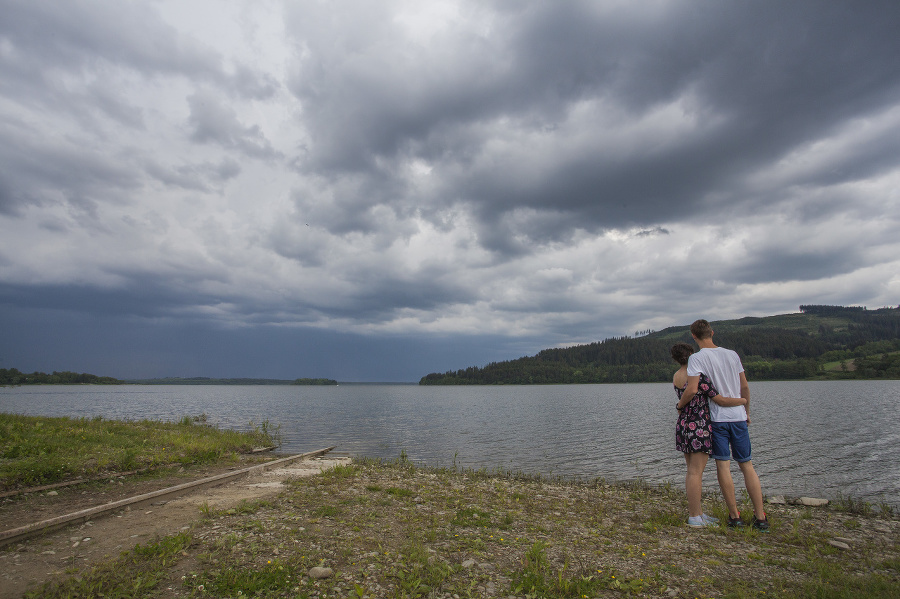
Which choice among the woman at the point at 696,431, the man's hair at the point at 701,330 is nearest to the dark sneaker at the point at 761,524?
the woman at the point at 696,431

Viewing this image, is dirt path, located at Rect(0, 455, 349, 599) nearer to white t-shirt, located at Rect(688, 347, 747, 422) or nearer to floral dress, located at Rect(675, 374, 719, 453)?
floral dress, located at Rect(675, 374, 719, 453)

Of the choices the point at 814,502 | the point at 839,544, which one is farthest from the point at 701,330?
the point at 814,502

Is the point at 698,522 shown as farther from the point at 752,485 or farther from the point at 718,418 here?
the point at 718,418

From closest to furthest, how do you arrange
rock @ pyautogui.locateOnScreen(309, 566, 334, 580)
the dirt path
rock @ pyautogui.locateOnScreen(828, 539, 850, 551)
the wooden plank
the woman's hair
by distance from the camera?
1. rock @ pyautogui.locateOnScreen(309, 566, 334, 580)
2. the dirt path
3. the wooden plank
4. rock @ pyautogui.locateOnScreen(828, 539, 850, 551)
5. the woman's hair

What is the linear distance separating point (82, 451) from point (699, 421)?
64.1ft

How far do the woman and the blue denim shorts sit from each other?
0.50 feet

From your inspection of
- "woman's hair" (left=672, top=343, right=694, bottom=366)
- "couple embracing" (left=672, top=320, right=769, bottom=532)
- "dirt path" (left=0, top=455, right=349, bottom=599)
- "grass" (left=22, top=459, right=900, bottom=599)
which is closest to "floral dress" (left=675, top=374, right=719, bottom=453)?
"couple embracing" (left=672, top=320, right=769, bottom=532)

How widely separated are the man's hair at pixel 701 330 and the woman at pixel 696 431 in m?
0.61

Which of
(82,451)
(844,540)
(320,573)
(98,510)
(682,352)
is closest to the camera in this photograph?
(320,573)

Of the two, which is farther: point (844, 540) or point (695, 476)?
point (695, 476)

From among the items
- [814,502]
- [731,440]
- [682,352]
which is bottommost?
[814,502]

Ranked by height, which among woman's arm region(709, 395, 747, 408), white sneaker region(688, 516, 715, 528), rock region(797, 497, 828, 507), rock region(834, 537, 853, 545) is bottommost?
rock region(797, 497, 828, 507)

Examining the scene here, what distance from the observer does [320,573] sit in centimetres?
664

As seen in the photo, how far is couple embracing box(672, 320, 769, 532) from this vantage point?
30.2ft
